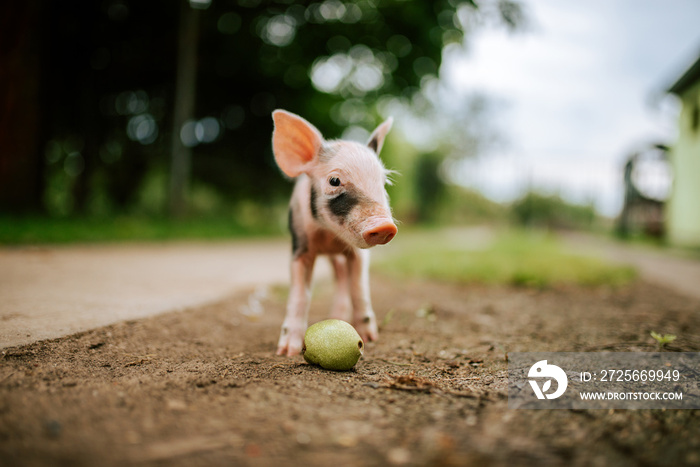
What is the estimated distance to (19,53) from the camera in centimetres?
812

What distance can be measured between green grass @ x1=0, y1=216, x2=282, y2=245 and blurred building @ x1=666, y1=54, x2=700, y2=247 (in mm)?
10683

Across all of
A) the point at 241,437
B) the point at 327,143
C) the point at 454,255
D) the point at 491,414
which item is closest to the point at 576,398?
the point at 491,414

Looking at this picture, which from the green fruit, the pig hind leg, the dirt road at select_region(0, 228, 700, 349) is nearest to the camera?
the green fruit

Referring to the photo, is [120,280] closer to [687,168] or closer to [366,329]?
[366,329]

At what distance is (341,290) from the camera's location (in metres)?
3.09

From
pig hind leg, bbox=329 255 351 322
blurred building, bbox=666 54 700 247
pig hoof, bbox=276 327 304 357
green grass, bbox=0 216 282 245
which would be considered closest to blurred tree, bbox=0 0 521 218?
green grass, bbox=0 216 282 245

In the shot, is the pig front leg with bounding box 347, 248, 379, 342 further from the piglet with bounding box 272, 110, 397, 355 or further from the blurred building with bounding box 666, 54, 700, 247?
the blurred building with bounding box 666, 54, 700, 247

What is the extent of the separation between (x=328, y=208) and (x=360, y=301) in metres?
0.66

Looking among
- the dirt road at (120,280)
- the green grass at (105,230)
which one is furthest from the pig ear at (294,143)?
the green grass at (105,230)

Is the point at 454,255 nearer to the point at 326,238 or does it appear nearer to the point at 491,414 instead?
the point at 326,238

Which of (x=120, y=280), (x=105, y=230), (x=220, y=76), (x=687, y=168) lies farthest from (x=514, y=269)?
(x=220, y=76)

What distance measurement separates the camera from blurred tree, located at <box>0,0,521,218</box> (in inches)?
411

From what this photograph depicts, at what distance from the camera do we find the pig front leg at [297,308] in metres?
2.39

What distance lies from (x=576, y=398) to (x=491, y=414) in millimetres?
420
